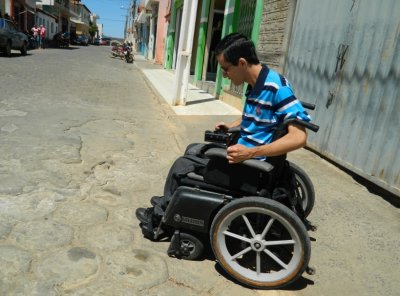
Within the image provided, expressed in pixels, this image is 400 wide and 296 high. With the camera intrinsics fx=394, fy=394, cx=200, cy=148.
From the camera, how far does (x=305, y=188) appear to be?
309cm

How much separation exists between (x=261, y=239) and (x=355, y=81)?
3031 mm

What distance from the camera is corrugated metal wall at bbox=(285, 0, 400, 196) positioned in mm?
4148

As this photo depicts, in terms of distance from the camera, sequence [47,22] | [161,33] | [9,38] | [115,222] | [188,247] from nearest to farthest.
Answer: [188,247] < [115,222] < [9,38] < [161,33] < [47,22]

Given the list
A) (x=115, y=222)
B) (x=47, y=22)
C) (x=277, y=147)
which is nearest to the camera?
(x=277, y=147)

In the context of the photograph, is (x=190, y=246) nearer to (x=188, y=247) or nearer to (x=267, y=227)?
(x=188, y=247)

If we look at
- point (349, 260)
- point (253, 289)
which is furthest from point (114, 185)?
point (349, 260)

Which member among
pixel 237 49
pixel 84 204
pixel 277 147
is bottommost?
pixel 84 204

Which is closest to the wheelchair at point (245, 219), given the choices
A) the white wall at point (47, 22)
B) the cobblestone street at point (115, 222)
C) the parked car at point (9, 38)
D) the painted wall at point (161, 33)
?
the cobblestone street at point (115, 222)

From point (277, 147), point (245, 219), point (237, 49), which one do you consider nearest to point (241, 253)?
point (245, 219)

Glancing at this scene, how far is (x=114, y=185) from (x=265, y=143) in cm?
206

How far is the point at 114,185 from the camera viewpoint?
4.06 meters

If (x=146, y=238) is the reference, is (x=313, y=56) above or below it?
above

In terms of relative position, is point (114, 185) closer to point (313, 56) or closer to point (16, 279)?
point (16, 279)

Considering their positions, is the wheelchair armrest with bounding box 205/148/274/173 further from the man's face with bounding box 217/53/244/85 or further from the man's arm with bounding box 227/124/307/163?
the man's face with bounding box 217/53/244/85
